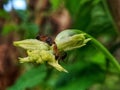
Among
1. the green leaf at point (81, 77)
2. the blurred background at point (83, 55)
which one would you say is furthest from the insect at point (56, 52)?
the green leaf at point (81, 77)

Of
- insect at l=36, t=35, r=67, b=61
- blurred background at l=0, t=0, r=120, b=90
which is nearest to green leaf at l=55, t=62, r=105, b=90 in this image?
blurred background at l=0, t=0, r=120, b=90

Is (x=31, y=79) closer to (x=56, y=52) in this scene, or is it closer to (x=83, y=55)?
(x=83, y=55)

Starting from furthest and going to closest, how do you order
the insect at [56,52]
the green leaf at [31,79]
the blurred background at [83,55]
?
the green leaf at [31,79] → the blurred background at [83,55] → the insect at [56,52]

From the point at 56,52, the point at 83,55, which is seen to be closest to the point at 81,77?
the point at 83,55

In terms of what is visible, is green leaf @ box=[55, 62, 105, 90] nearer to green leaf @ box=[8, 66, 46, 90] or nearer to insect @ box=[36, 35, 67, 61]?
green leaf @ box=[8, 66, 46, 90]

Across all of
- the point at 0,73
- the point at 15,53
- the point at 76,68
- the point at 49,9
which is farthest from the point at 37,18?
the point at 76,68

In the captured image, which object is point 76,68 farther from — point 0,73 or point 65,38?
→ point 0,73

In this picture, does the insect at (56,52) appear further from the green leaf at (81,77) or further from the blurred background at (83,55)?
the green leaf at (81,77)

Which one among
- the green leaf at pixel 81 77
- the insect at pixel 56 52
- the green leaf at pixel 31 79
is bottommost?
the green leaf at pixel 31 79
